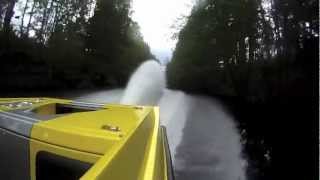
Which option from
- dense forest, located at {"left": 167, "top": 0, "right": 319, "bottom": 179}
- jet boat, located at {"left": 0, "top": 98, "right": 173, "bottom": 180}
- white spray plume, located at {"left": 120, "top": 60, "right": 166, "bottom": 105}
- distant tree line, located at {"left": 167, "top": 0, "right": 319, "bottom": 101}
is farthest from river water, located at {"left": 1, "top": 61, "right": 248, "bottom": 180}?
jet boat, located at {"left": 0, "top": 98, "right": 173, "bottom": 180}

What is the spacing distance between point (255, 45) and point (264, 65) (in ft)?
1.66

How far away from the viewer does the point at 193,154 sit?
4348 millimetres

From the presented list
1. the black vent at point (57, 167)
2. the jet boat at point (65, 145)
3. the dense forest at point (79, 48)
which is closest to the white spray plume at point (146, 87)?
the dense forest at point (79, 48)

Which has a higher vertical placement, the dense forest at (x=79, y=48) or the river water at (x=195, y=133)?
the dense forest at (x=79, y=48)

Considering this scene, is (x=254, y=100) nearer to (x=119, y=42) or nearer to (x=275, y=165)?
(x=119, y=42)

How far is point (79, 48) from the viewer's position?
943cm

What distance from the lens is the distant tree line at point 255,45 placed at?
23.4ft

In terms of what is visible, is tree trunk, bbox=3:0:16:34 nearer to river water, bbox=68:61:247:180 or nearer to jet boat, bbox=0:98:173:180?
river water, bbox=68:61:247:180

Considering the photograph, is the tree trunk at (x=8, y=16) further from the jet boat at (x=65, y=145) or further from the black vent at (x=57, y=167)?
the black vent at (x=57, y=167)

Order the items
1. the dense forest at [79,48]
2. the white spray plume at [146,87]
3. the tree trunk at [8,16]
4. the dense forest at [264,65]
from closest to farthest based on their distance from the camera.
Answer: the dense forest at [264,65], the white spray plume at [146,87], the dense forest at [79,48], the tree trunk at [8,16]

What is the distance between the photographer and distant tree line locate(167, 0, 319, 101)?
7141 mm


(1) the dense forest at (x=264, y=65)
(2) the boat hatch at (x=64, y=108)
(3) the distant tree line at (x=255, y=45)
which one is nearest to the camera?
(2) the boat hatch at (x=64, y=108)

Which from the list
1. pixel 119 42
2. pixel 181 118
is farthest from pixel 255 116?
pixel 119 42

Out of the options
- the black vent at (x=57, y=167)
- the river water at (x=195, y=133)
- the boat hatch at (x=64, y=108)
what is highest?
the boat hatch at (x=64, y=108)
